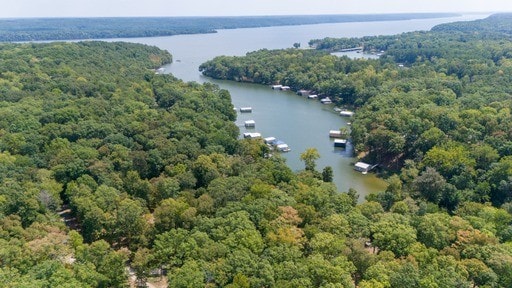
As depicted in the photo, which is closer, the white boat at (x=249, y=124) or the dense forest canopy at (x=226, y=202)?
the dense forest canopy at (x=226, y=202)

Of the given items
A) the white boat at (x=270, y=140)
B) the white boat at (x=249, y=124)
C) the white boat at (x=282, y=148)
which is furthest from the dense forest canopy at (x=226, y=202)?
the white boat at (x=282, y=148)

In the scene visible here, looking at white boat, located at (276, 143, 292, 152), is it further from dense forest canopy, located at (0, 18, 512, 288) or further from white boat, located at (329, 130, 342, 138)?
white boat, located at (329, 130, 342, 138)

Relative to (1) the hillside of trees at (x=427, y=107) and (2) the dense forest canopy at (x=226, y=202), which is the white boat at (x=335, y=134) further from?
(2) the dense forest canopy at (x=226, y=202)

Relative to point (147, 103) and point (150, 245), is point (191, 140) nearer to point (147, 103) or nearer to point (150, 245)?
point (150, 245)

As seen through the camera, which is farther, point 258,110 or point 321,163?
point 258,110

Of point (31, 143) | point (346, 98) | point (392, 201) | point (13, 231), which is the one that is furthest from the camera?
point (346, 98)

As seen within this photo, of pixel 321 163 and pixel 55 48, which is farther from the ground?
pixel 55 48

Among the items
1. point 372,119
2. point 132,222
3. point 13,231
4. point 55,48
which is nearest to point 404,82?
point 372,119

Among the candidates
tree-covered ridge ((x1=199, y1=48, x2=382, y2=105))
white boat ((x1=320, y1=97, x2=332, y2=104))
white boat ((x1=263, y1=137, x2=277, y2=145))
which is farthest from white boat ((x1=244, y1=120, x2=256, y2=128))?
white boat ((x1=320, y1=97, x2=332, y2=104))
